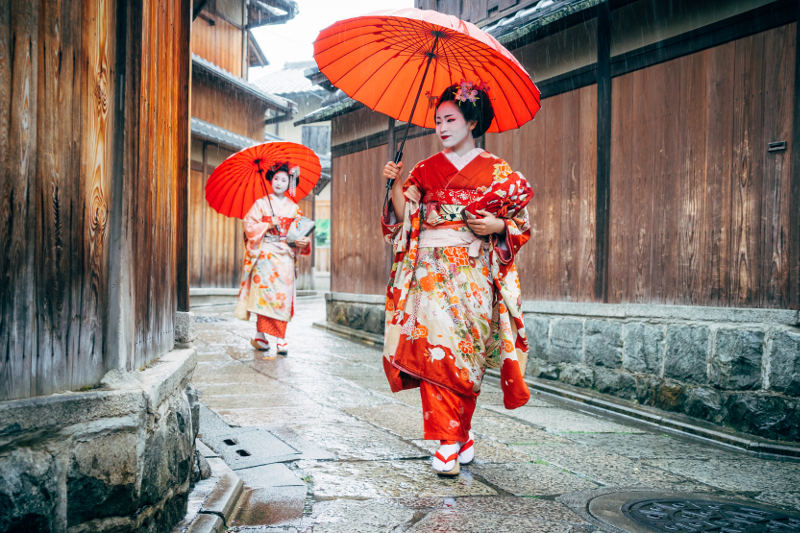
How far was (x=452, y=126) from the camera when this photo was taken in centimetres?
395

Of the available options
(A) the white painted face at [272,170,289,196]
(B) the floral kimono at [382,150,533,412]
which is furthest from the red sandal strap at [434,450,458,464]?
(A) the white painted face at [272,170,289,196]

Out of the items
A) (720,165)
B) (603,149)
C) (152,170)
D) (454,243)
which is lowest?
(454,243)

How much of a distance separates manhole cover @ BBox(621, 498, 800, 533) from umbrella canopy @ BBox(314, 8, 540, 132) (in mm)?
2353

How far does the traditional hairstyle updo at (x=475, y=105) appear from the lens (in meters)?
3.96

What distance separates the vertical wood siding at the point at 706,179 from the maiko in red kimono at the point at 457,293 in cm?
215

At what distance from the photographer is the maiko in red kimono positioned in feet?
12.4

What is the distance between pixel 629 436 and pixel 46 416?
411 centimetres

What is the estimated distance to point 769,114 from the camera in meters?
4.89

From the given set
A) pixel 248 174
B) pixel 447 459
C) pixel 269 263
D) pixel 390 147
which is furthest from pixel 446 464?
pixel 390 147

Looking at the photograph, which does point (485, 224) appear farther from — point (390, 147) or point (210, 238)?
point (210, 238)

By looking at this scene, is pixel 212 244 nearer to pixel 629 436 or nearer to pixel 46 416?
pixel 629 436

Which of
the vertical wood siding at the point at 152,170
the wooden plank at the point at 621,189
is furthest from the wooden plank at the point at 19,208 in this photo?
the wooden plank at the point at 621,189

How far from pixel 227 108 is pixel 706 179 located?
1631cm

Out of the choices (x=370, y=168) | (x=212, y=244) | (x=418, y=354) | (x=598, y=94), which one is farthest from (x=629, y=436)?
(x=212, y=244)
